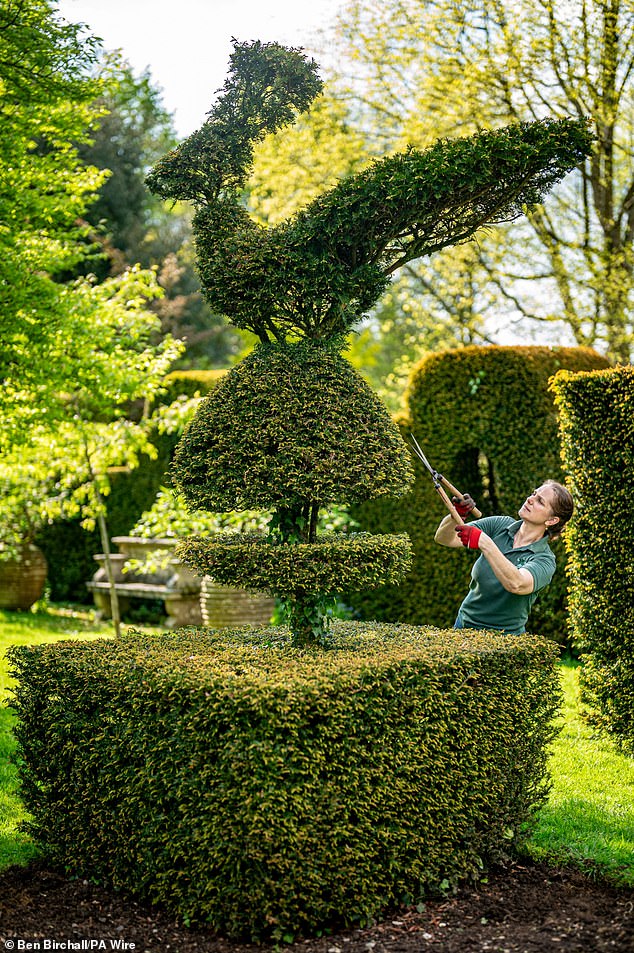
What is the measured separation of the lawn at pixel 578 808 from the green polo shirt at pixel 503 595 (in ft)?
1.93

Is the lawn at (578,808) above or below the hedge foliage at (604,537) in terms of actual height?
below

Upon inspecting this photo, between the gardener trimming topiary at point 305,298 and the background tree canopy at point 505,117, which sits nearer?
the gardener trimming topiary at point 305,298

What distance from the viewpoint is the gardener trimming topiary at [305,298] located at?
4.38m

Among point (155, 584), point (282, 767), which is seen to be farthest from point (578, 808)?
point (155, 584)

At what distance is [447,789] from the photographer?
12.9 feet

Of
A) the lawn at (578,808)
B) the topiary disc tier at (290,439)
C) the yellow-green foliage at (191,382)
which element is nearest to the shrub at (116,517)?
the yellow-green foliage at (191,382)

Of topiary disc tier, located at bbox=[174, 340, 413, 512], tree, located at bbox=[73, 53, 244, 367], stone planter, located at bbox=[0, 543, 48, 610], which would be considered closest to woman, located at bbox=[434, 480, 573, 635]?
topiary disc tier, located at bbox=[174, 340, 413, 512]

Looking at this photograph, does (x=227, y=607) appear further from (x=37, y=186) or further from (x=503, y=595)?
(x=503, y=595)

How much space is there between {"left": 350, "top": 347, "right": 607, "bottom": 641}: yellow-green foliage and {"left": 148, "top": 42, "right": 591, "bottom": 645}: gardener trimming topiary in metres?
4.84

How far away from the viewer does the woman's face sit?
16.2 feet

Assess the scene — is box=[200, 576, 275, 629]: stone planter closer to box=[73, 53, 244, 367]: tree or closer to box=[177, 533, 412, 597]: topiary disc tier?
box=[177, 533, 412, 597]: topiary disc tier

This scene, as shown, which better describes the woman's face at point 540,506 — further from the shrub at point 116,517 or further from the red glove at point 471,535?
the shrub at point 116,517

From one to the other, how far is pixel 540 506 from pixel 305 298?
1.77m

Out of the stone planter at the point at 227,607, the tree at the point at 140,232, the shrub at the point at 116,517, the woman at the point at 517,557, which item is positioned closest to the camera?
the woman at the point at 517,557
